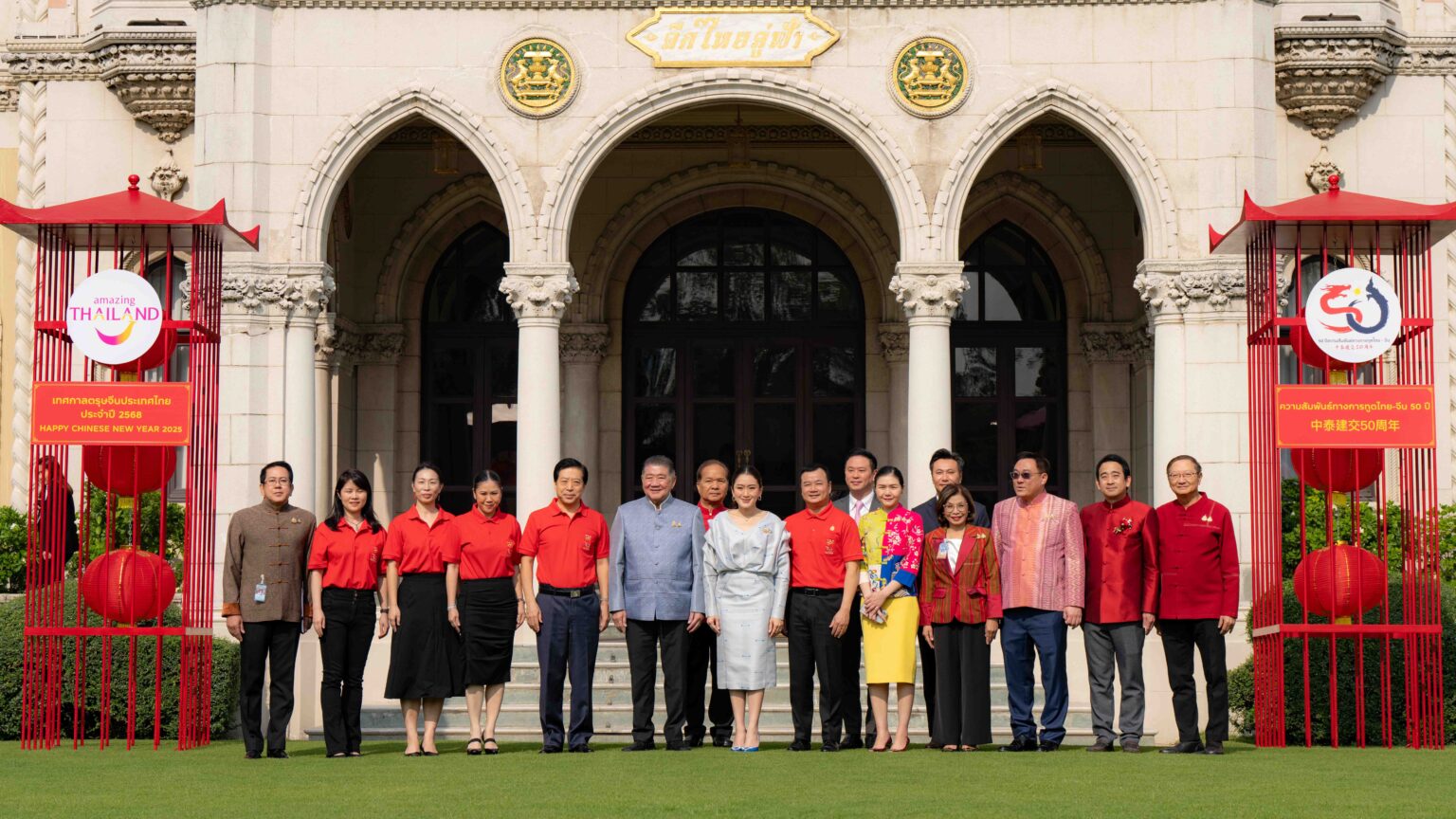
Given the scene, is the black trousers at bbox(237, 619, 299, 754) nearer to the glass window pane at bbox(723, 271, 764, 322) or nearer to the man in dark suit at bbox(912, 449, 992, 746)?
the man in dark suit at bbox(912, 449, 992, 746)

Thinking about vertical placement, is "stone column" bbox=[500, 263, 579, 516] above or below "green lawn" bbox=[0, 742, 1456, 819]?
above

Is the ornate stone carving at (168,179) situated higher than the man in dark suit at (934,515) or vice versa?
the ornate stone carving at (168,179)

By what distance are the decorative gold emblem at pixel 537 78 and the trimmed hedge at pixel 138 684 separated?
5.55m

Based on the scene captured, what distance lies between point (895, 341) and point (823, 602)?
934 centimetres

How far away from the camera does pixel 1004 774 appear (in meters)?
10.8

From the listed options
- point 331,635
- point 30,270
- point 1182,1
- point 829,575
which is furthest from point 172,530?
point 1182,1

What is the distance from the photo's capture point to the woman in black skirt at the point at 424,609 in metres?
12.6

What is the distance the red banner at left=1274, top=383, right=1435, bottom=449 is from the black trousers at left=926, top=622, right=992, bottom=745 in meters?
2.46

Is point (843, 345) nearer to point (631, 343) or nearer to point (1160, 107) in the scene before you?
point (631, 343)

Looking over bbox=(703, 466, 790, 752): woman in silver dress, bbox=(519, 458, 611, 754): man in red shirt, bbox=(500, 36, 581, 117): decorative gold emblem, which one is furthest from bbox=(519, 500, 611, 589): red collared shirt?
bbox=(500, 36, 581, 117): decorative gold emblem

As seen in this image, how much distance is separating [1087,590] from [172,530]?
10.0 m

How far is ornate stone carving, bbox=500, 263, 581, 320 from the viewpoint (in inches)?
703

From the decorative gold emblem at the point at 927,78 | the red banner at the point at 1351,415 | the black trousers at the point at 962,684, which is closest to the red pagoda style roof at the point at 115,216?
the black trousers at the point at 962,684

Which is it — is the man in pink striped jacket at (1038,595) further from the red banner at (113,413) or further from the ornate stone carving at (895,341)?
the ornate stone carving at (895,341)
